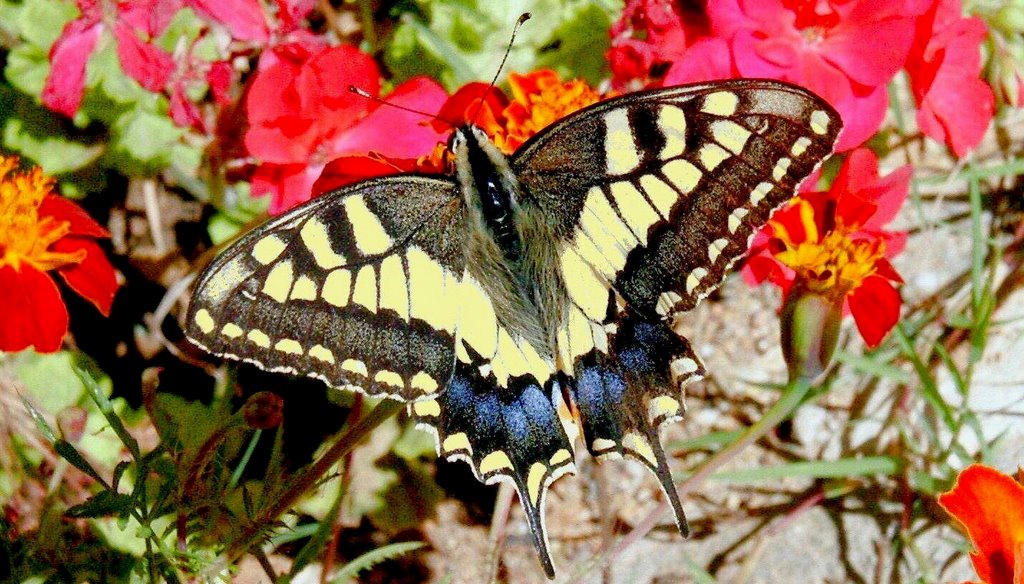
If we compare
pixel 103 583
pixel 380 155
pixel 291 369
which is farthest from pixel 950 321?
pixel 103 583

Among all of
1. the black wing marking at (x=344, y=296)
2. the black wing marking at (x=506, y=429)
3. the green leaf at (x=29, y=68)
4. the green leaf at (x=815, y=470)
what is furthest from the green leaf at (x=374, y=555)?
the green leaf at (x=29, y=68)

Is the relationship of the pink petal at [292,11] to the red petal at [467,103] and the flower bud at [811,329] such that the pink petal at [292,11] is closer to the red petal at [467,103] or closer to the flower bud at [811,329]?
the red petal at [467,103]

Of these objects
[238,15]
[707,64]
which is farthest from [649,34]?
[238,15]

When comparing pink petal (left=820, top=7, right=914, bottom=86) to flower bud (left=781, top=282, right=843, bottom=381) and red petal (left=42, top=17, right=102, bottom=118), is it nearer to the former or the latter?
flower bud (left=781, top=282, right=843, bottom=381)

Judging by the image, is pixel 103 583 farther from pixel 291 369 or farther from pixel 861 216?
pixel 861 216

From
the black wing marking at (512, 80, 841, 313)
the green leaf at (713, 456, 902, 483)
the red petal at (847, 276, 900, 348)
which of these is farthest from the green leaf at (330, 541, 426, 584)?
the red petal at (847, 276, 900, 348)

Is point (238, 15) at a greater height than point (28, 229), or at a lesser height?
greater

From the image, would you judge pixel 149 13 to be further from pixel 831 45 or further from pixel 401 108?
pixel 831 45
